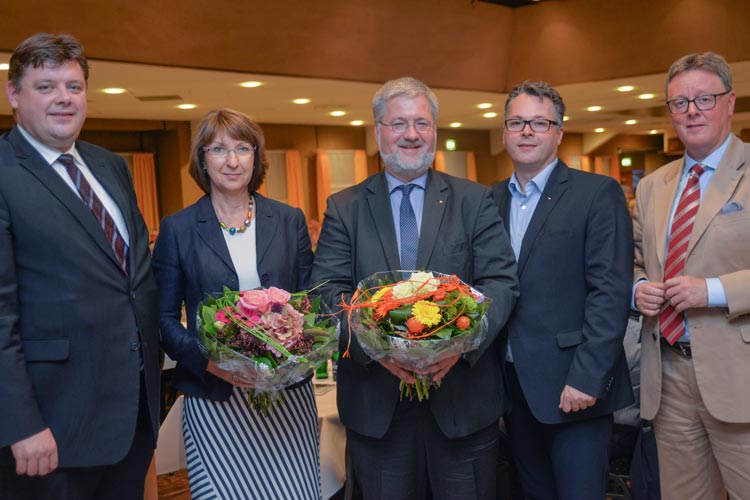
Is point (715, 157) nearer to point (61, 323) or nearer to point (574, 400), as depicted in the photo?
point (574, 400)

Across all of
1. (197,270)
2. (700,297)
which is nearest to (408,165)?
(197,270)

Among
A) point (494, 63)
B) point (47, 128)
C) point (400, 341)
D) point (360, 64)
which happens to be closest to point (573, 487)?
point (400, 341)

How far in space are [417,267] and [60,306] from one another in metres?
1.11

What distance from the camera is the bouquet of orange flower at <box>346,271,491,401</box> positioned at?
1960 millimetres

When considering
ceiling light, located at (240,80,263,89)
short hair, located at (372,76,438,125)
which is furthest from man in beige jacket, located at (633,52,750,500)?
ceiling light, located at (240,80,263,89)

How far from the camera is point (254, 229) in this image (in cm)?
259

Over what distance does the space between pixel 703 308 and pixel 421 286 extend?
1.03 meters

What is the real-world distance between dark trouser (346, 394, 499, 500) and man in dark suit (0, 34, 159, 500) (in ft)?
2.63

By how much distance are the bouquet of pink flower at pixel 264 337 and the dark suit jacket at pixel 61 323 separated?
26 cm

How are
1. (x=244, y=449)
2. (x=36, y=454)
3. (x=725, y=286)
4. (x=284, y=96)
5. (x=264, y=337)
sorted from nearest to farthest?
(x=36, y=454) → (x=264, y=337) → (x=725, y=286) → (x=244, y=449) → (x=284, y=96)

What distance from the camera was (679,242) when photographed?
243cm

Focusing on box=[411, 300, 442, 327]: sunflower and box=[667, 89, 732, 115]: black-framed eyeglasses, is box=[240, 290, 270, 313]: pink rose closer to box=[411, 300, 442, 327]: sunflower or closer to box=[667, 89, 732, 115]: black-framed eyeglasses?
box=[411, 300, 442, 327]: sunflower

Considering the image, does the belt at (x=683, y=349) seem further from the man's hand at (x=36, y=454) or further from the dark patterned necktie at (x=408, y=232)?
the man's hand at (x=36, y=454)

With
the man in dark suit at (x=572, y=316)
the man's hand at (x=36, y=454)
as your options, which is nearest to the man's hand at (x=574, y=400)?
the man in dark suit at (x=572, y=316)
